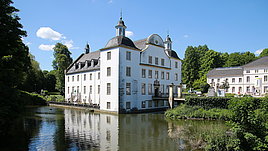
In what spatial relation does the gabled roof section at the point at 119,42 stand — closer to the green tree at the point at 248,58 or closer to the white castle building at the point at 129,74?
the white castle building at the point at 129,74

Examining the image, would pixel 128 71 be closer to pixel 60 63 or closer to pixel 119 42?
pixel 119 42

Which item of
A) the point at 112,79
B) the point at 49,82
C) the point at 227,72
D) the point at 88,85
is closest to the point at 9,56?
the point at 112,79

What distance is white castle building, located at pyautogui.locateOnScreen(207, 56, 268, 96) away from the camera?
Answer: 1640 inches

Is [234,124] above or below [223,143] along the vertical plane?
above

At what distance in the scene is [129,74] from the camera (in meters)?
26.7

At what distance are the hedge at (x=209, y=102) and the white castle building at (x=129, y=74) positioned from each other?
6.61m

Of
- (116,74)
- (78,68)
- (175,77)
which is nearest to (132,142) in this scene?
(116,74)

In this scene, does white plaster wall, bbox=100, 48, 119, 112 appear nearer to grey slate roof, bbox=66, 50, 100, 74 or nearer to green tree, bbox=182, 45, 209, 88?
grey slate roof, bbox=66, 50, 100, 74

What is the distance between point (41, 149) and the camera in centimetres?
988

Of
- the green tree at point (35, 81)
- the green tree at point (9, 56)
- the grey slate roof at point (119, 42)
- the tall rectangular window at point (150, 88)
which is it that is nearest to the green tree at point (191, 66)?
the tall rectangular window at point (150, 88)

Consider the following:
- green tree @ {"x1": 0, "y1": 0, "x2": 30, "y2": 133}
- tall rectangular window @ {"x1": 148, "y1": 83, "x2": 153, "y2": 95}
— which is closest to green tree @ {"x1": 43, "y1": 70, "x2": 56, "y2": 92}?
tall rectangular window @ {"x1": 148, "y1": 83, "x2": 153, "y2": 95}

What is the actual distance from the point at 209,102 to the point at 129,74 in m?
10.6

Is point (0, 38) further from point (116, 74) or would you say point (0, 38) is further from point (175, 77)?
point (175, 77)

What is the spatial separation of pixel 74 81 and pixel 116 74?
51.2 feet
